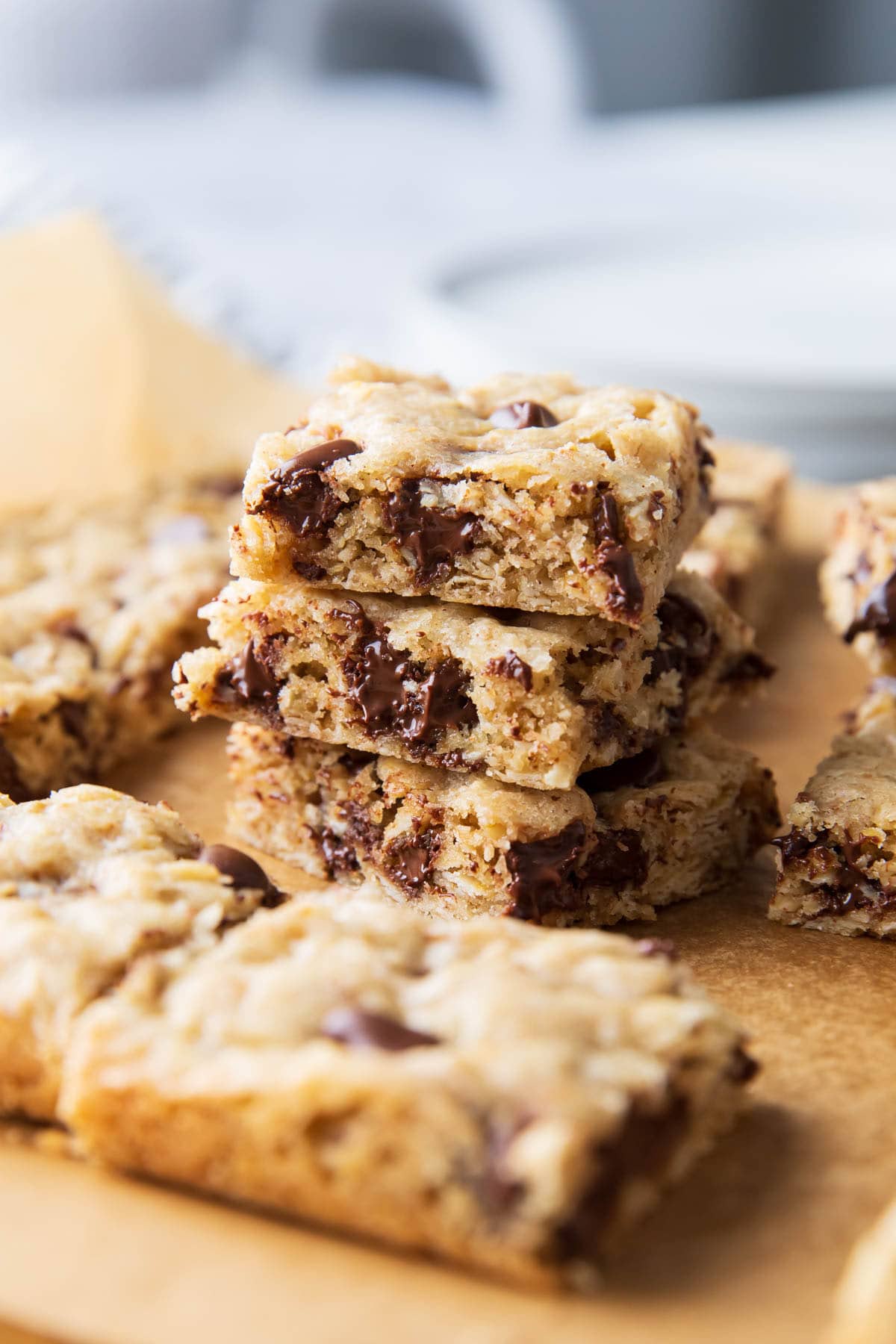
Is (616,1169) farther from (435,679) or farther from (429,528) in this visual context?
(429,528)

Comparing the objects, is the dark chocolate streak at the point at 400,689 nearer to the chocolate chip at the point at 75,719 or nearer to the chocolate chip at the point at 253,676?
the chocolate chip at the point at 253,676

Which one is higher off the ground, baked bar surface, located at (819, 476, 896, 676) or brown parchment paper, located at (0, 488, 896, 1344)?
baked bar surface, located at (819, 476, 896, 676)

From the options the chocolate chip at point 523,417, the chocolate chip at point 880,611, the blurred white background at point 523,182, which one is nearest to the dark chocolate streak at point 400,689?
the chocolate chip at point 523,417

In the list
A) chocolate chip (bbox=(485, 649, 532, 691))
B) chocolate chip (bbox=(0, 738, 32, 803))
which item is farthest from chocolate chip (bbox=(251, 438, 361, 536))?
chocolate chip (bbox=(0, 738, 32, 803))

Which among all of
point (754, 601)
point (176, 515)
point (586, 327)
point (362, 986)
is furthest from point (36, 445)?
point (362, 986)

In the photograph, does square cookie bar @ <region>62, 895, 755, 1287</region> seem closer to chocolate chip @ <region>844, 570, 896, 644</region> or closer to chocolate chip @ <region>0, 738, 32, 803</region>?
chocolate chip @ <region>0, 738, 32, 803</region>

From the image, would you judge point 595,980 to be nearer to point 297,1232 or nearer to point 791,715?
point 297,1232

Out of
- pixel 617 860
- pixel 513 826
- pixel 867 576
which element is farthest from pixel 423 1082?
pixel 867 576
